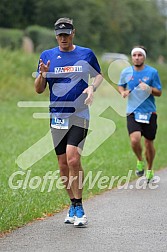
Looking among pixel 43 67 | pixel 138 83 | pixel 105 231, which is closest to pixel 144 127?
pixel 138 83

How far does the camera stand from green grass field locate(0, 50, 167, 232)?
927 centimetres

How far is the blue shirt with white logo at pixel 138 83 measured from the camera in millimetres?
11977

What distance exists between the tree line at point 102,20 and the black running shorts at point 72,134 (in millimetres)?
48153

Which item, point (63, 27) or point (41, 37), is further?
point (41, 37)

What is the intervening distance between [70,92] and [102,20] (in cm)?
6427

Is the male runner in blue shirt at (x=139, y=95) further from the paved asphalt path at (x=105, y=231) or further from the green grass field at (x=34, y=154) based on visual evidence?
the paved asphalt path at (x=105, y=231)

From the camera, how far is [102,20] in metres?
71.7

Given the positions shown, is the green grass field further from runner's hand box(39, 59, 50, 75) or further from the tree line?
the tree line

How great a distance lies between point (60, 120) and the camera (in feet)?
27.3

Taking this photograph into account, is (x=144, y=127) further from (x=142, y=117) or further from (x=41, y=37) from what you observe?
(x=41, y=37)

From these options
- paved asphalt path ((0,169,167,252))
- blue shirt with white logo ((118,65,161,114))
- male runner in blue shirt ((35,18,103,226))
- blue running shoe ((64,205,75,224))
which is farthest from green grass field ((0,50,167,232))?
blue shirt with white logo ((118,65,161,114))

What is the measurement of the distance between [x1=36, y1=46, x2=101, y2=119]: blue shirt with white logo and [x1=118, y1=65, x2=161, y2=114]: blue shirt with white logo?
372 centimetres

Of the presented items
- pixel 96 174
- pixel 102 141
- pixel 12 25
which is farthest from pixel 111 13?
pixel 96 174

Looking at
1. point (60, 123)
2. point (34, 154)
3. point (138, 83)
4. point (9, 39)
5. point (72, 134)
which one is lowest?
point (34, 154)
